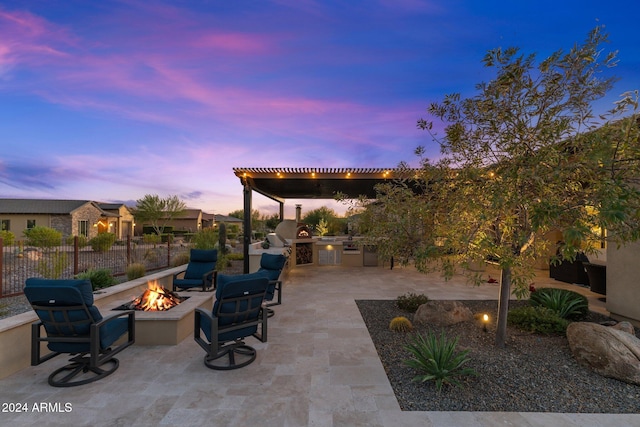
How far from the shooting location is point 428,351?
8.99 feet

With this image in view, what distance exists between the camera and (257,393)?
250 cm

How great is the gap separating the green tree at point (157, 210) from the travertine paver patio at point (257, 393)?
32174mm

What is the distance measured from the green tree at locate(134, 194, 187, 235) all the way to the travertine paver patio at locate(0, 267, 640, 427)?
32174 millimetres

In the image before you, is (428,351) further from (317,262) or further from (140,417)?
Result: (317,262)

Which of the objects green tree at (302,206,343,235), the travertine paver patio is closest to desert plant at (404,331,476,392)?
the travertine paver patio

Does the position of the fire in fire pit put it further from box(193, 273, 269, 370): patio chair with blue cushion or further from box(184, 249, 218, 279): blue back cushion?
box(184, 249, 218, 279): blue back cushion

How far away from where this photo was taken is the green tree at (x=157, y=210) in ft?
101

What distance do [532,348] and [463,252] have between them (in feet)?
5.48

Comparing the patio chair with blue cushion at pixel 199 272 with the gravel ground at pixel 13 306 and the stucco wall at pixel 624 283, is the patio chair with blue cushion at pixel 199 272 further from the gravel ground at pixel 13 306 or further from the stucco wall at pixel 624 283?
the stucco wall at pixel 624 283

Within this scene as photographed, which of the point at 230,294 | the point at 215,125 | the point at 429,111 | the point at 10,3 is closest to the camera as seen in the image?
the point at 230,294

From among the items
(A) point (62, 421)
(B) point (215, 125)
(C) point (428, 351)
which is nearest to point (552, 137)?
(C) point (428, 351)

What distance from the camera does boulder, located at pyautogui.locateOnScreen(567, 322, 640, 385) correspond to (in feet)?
8.82

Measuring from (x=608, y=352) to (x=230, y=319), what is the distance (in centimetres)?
398

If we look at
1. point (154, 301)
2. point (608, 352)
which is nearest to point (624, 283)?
point (608, 352)
